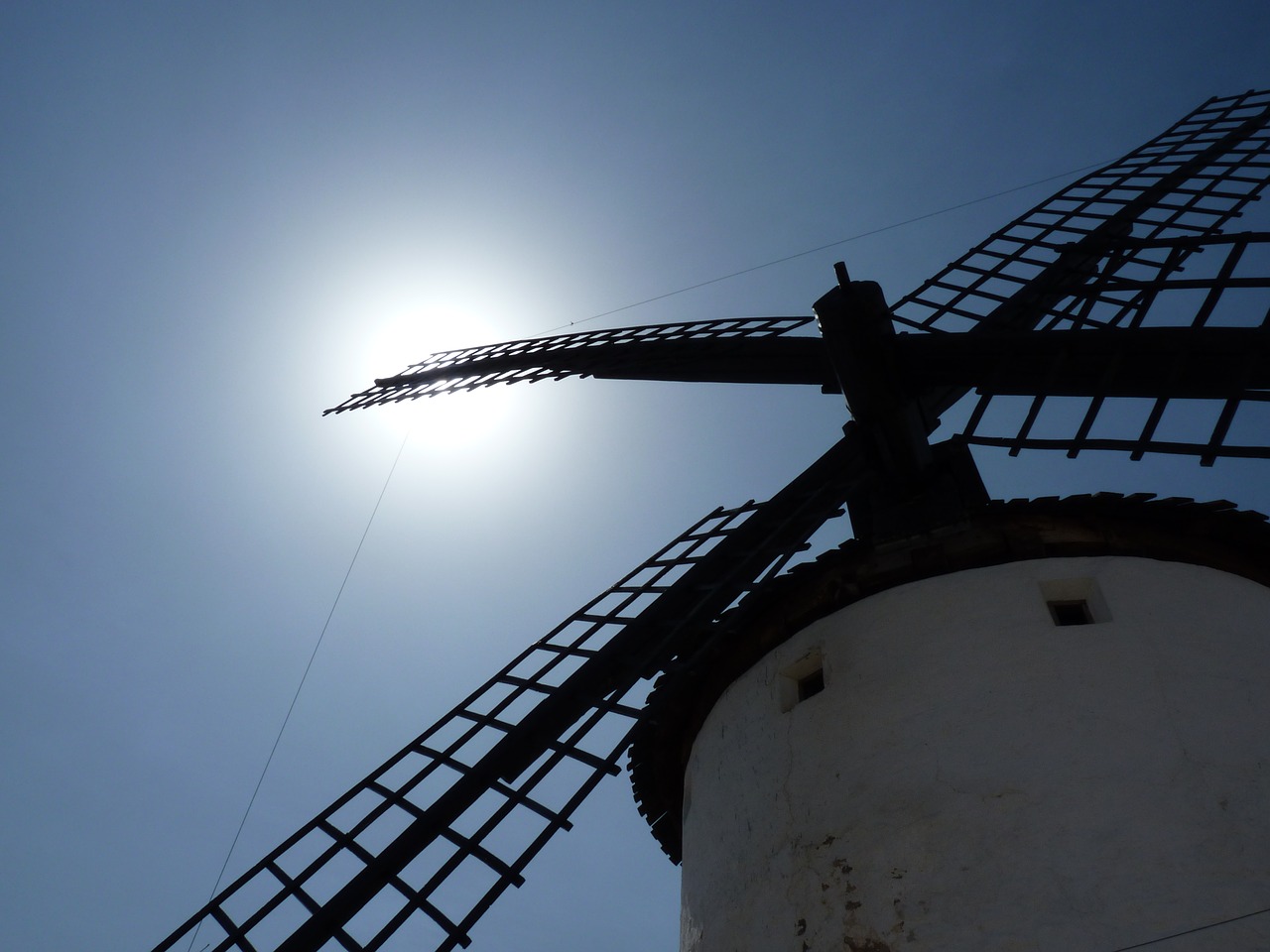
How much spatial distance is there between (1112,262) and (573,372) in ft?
15.3

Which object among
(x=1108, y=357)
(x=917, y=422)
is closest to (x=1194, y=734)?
(x=1108, y=357)

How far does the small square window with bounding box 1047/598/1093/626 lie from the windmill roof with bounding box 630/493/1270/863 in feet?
0.88

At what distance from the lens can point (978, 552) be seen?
17.9 feet

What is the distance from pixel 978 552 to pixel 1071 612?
55 cm

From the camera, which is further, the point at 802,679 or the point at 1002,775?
the point at 802,679

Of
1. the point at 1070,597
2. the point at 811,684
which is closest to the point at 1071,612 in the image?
the point at 1070,597

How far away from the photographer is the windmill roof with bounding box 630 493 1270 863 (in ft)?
17.9

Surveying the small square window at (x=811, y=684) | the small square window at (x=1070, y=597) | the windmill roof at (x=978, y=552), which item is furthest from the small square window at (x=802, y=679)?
the small square window at (x=1070, y=597)

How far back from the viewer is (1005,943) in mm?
3963

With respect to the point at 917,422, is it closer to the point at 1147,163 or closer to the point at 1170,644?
the point at 1170,644

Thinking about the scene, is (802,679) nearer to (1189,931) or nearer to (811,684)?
(811,684)

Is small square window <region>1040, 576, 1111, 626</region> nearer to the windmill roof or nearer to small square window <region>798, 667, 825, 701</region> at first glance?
the windmill roof

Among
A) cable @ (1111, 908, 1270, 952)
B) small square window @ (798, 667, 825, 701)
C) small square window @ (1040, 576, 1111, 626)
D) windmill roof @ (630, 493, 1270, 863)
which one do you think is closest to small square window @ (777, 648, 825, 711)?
small square window @ (798, 667, 825, 701)

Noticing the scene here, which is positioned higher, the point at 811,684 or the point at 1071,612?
the point at 1071,612
